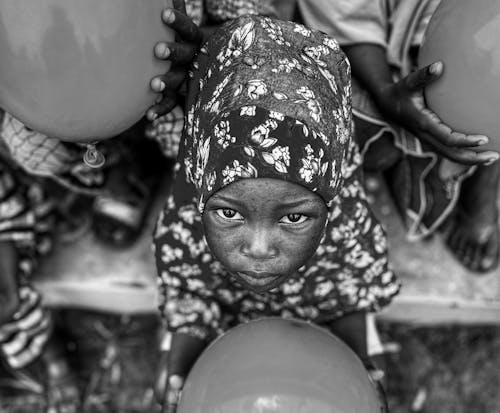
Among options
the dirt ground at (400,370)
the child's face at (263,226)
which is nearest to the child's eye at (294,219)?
the child's face at (263,226)

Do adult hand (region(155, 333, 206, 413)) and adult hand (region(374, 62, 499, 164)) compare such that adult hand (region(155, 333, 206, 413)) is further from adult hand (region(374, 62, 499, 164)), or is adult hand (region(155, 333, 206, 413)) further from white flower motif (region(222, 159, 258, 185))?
adult hand (region(374, 62, 499, 164))

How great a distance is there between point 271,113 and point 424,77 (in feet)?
1.00

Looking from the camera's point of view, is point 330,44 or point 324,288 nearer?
point 330,44

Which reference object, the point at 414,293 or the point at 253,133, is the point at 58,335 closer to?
the point at 414,293

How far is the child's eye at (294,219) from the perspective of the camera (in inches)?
40.2

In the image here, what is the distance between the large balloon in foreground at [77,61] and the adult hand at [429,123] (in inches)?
17.0

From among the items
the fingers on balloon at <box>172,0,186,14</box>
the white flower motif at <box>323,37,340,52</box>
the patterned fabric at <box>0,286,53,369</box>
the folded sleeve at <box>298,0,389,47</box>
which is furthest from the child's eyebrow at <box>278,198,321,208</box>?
the patterned fabric at <box>0,286,53,369</box>

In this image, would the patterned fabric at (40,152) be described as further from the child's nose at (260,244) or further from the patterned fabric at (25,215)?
the child's nose at (260,244)

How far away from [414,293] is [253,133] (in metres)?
0.94

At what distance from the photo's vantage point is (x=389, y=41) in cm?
140

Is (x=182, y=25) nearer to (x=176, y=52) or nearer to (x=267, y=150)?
(x=176, y=52)

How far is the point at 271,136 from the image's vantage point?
0.95 meters

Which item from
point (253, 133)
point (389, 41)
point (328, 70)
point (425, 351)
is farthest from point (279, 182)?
point (425, 351)

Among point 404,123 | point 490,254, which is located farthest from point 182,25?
point 490,254
